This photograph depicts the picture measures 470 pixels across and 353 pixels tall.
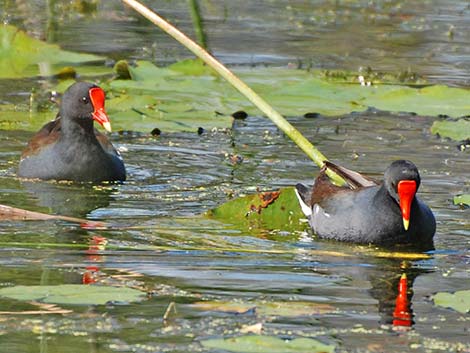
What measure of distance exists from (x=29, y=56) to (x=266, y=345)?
25.3 ft

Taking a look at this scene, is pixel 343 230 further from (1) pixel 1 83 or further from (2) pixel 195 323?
(1) pixel 1 83

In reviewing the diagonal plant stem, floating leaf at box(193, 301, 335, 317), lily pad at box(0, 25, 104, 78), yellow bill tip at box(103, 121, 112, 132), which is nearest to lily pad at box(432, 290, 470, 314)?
floating leaf at box(193, 301, 335, 317)

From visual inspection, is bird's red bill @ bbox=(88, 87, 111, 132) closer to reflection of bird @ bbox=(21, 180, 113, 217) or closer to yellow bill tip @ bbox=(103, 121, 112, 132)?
yellow bill tip @ bbox=(103, 121, 112, 132)

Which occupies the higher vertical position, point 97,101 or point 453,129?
point 97,101

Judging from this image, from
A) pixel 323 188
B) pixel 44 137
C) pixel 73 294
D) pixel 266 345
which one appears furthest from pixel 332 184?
pixel 266 345

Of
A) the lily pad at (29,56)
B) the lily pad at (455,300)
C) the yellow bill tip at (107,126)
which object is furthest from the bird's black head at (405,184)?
the lily pad at (29,56)

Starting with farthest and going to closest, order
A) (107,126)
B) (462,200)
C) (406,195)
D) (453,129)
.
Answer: (453,129) → (107,126) → (462,200) → (406,195)

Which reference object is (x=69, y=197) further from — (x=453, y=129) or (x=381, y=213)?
(x=453, y=129)

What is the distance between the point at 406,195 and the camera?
23.6ft

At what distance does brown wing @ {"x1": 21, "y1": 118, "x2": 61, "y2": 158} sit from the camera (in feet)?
30.2

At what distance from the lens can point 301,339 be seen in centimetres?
512

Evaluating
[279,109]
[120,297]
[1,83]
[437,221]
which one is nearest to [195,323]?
[120,297]

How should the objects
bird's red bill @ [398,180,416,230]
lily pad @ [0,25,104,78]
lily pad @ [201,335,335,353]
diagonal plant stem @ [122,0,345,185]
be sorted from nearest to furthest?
lily pad @ [201,335,335,353] < diagonal plant stem @ [122,0,345,185] < bird's red bill @ [398,180,416,230] < lily pad @ [0,25,104,78]

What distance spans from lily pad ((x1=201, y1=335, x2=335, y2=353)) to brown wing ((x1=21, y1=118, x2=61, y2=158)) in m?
4.31
